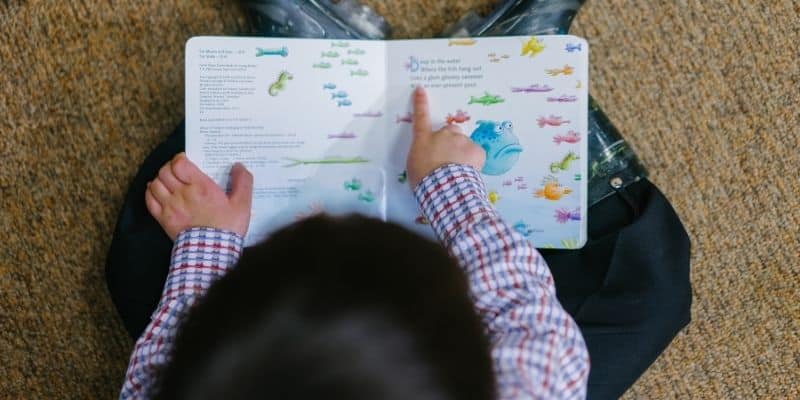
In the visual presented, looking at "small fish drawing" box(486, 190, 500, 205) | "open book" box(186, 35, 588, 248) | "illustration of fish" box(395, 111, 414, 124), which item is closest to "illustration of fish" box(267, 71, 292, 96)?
"open book" box(186, 35, 588, 248)

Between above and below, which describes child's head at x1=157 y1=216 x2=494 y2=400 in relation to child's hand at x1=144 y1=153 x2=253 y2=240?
above

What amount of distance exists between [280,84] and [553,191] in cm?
26

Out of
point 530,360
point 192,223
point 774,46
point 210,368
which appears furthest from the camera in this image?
point 774,46

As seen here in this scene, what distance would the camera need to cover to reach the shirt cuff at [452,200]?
53 centimetres

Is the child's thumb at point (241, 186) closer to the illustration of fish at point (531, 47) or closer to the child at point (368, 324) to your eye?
the child at point (368, 324)

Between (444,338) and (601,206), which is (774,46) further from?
(444,338)

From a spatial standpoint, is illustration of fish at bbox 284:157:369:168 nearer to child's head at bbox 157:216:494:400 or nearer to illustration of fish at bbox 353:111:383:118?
illustration of fish at bbox 353:111:383:118

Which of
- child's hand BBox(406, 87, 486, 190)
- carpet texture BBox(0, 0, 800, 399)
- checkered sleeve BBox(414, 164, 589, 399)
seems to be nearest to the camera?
checkered sleeve BBox(414, 164, 589, 399)

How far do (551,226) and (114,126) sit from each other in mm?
455

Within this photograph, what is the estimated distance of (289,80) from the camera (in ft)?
1.96

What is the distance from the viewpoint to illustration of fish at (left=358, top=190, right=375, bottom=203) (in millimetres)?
603

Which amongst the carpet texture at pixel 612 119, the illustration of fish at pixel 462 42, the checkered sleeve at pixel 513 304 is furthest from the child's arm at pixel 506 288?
the carpet texture at pixel 612 119

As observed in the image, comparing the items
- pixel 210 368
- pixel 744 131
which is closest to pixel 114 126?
pixel 210 368

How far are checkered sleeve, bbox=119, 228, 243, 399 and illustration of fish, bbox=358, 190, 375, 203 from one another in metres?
0.11
